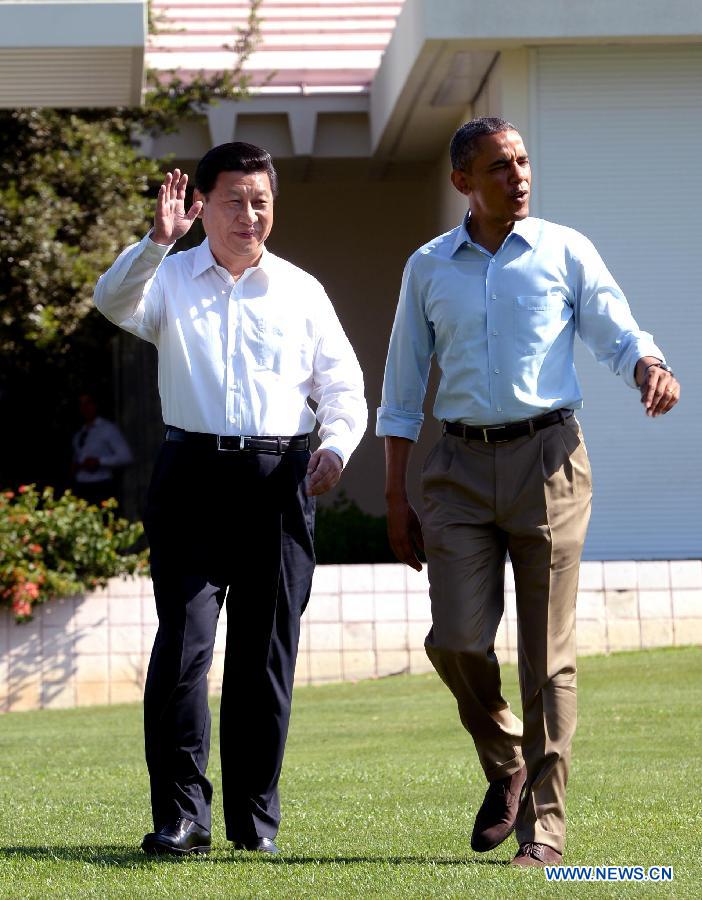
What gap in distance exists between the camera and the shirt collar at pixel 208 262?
4.80 m

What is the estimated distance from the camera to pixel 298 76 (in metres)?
15.4

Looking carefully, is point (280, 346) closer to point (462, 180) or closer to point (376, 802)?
point (462, 180)

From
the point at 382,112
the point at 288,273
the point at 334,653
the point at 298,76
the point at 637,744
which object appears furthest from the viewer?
the point at 298,76

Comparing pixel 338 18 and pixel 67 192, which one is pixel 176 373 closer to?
pixel 67 192

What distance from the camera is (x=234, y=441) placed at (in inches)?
183

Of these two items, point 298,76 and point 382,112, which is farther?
point 298,76

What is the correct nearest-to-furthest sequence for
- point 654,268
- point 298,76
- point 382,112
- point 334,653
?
point 334,653, point 654,268, point 382,112, point 298,76

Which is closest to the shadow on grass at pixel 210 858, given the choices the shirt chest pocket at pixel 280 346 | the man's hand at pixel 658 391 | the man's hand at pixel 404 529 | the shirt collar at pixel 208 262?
the man's hand at pixel 404 529

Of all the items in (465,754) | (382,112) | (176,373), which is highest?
(382,112)

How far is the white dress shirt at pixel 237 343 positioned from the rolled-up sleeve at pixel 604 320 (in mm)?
766

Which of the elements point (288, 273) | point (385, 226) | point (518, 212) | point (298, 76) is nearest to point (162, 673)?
point (288, 273)

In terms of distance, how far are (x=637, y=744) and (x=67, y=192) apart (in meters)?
7.72

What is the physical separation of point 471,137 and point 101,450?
11202 mm

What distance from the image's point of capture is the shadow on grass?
436cm
